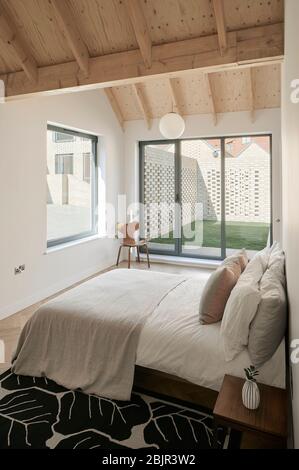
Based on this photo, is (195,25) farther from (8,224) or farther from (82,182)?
(82,182)

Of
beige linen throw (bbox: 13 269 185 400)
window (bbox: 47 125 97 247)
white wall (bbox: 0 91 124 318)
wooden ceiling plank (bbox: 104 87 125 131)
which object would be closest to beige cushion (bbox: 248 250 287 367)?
beige linen throw (bbox: 13 269 185 400)

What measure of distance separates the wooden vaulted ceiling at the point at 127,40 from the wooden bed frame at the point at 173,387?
2.48 meters

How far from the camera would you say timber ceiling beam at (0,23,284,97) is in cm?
255

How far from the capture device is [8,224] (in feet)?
12.0

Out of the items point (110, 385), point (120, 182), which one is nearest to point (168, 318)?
point (110, 385)

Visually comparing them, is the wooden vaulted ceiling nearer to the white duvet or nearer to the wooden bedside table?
the white duvet

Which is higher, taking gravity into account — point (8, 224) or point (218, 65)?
point (218, 65)

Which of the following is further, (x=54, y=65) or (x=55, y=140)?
(x=55, y=140)

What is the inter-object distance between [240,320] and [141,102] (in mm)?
4563

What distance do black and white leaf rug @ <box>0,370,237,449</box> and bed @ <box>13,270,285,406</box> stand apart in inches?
3.6

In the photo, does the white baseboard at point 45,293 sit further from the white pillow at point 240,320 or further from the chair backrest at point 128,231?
the white pillow at point 240,320

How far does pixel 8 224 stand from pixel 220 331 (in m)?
2.73

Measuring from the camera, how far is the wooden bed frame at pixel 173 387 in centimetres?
202

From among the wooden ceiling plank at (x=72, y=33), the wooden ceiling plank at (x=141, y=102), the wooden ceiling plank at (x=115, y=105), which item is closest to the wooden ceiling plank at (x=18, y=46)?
the wooden ceiling plank at (x=72, y=33)
